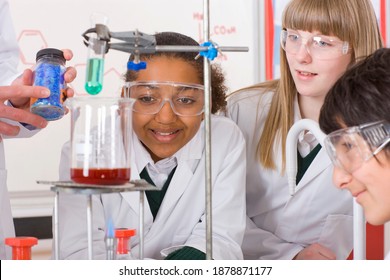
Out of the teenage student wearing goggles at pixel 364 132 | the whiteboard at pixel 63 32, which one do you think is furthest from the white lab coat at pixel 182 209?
the whiteboard at pixel 63 32

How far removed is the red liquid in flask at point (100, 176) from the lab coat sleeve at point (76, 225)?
401 millimetres

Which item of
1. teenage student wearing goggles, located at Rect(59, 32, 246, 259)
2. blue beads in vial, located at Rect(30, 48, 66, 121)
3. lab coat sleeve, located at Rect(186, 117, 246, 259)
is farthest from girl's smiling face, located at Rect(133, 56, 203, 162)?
blue beads in vial, located at Rect(30, 48, 66, 121)

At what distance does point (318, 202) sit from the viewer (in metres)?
1.75

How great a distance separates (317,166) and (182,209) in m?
0.39

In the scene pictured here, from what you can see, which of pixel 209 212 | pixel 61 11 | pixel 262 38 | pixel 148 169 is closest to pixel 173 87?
pixel 148 169

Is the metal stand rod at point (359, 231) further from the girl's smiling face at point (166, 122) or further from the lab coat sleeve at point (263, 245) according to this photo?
the girl's smiling face at point (166, 122)

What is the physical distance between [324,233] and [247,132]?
1.16 feet

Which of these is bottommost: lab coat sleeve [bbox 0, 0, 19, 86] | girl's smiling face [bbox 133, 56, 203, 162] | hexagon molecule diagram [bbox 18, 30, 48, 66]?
girl's smiling face [bbox 133, 56, 203, 162]

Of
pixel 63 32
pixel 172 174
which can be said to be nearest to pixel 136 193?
pixel 172 174

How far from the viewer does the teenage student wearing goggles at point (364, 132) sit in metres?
1.13

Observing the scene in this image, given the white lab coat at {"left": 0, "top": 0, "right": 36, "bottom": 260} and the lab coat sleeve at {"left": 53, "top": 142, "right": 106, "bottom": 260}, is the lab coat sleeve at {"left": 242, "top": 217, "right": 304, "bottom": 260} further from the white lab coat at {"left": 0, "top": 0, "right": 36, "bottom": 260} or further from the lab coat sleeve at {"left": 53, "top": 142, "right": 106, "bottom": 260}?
the white lab coat at {"left": 0, "top": 0, "right": 36, "bottom": 260}

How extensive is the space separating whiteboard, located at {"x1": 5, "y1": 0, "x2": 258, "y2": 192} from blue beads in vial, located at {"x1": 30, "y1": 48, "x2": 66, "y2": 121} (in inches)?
63.0

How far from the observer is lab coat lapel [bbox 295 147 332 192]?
5.56 feet
